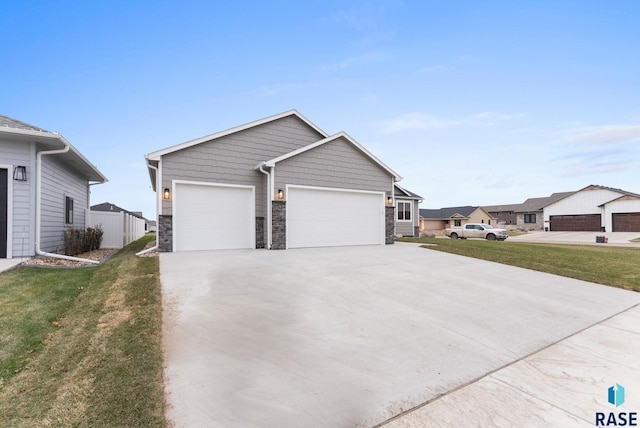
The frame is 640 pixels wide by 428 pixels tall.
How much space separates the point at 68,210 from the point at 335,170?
10.5 metres

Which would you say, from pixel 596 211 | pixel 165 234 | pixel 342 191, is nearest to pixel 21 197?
pixel 165 234

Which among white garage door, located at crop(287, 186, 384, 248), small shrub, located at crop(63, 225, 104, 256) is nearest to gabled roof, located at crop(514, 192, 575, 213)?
white garage door, located at crop(287, 186, 384, 248)

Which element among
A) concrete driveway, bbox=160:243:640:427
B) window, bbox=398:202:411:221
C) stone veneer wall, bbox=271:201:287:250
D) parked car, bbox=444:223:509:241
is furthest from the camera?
parked car, bbox=444:223:509:241

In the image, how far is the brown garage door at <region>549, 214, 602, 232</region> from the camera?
115ft

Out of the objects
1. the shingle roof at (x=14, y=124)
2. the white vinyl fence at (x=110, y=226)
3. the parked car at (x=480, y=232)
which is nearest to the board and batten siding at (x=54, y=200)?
the shingle roof at (x=14, y=124)

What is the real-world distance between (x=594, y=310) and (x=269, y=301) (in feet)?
19.3

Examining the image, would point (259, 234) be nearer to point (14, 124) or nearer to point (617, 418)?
point (14, 124)

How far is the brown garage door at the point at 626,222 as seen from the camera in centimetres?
3128

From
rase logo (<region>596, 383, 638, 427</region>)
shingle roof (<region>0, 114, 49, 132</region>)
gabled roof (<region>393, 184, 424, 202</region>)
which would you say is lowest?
rase logo (<region>596, 383, 638, 427</region>)

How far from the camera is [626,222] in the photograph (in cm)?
3200

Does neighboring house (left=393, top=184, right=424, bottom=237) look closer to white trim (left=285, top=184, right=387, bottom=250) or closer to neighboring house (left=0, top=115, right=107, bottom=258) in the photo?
white trim (left=285, top=184, right=387, bottom=250)

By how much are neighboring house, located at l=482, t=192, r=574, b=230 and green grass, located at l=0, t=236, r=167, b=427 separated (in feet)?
172

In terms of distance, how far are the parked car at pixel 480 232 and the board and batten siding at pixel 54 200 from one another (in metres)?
27.3

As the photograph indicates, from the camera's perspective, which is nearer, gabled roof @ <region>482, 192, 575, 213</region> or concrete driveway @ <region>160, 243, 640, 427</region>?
concrete driveway @ <region>160, 243, 640, 427</region>
